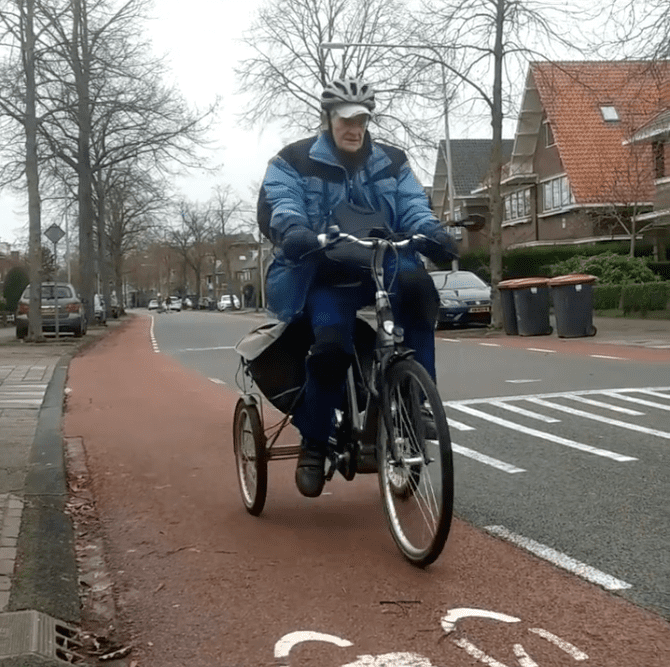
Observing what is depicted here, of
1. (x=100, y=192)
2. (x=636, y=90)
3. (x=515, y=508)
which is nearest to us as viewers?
(x=515, y=508)

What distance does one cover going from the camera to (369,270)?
4250mm

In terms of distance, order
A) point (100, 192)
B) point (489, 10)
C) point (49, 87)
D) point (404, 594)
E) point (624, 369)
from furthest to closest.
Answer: point (100, 192), point (49, 87), point (489, 10), point (624, 369), point (404, 594)

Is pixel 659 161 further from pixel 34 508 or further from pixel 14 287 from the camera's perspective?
pixel 34 508

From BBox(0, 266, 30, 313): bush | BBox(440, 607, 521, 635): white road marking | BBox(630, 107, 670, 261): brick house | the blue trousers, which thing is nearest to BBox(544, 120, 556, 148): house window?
BBox(630, 107, 670, 261): brick house

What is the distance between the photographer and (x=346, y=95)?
441 cm

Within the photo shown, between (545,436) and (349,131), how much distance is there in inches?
135

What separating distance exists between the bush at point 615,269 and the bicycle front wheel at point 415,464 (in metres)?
26.6

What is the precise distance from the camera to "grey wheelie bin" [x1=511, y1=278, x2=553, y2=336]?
67.5 feet

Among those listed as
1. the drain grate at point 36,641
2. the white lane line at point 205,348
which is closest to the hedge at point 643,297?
the white lane line at point 205,348

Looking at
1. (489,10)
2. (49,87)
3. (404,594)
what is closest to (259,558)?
(404,594)

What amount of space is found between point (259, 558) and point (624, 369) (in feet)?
28.4

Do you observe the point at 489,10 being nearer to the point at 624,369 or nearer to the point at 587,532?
the point at 624,369

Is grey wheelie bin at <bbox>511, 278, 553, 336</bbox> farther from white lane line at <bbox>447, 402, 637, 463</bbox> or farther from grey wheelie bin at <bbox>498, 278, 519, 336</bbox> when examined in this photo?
white lane line at <bbox>447, 402, 637, 463</bbox>

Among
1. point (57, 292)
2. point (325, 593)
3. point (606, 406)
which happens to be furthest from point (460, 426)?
point (57, 292)
